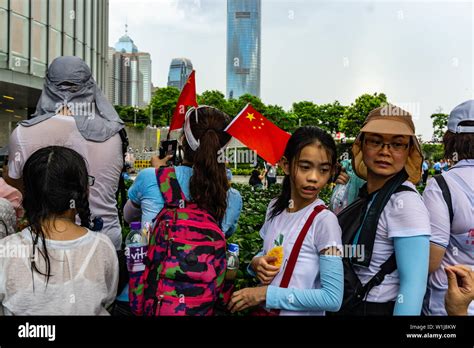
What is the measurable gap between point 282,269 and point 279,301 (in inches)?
5.3

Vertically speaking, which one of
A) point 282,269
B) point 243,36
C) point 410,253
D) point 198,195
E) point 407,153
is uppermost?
point 243,36

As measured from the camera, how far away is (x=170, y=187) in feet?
6.88

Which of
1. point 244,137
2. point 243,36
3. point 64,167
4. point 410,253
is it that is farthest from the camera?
point 243,36

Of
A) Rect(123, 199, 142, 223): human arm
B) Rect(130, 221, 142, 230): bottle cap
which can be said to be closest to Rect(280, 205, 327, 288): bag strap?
Rect(130, 221, 142, 230): bottle cap

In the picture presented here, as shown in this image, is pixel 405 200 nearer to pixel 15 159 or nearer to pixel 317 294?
pixel 317 294

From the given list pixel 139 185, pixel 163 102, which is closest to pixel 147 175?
pixel 139 185

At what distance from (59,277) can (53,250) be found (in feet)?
0.38

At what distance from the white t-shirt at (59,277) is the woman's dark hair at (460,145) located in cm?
164

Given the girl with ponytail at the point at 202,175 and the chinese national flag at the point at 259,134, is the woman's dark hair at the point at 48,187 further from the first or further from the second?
the chinese national flag at the point at 259,134

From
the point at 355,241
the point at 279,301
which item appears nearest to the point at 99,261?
the point at 279,301

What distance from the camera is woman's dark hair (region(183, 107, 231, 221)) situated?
2.05 metres

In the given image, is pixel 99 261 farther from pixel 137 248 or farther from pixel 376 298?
pixel 376 298

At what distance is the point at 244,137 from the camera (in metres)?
2.14

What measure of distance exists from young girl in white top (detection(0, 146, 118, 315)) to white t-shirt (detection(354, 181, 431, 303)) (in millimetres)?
1136
